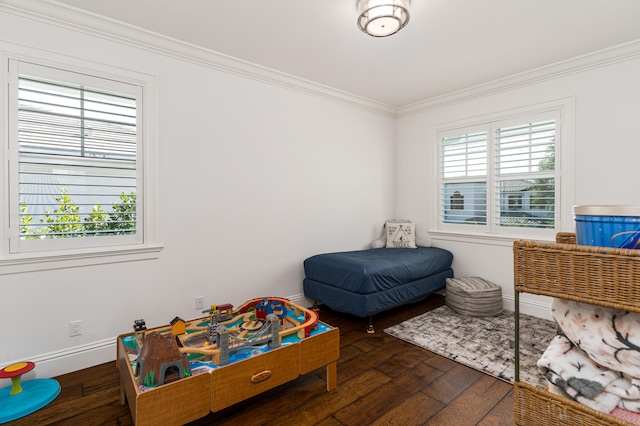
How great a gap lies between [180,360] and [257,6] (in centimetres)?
228

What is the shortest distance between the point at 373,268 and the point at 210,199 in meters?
1.64

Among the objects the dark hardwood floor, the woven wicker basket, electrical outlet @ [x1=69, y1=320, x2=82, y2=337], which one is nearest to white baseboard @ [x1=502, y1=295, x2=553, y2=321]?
the dark hardwood floor

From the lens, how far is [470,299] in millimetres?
3285

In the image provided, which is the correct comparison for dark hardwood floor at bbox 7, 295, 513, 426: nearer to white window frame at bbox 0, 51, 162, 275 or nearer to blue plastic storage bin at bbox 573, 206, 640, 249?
white window frame at bbox 0, 51, 162, 275

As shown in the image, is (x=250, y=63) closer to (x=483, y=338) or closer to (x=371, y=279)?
(x=371, y=279)

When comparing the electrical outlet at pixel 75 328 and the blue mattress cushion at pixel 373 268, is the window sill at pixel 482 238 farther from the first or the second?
the electrical outlet at pixel 75 328

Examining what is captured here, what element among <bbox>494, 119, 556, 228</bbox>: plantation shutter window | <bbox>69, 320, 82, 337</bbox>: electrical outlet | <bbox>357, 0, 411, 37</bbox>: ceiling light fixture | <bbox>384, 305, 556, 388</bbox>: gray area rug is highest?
<bbox>357, 0, 411, 37</bbox>: ceiling light fixture

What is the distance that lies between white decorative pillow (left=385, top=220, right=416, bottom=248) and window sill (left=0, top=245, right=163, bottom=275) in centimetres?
275

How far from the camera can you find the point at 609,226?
854 millimetres

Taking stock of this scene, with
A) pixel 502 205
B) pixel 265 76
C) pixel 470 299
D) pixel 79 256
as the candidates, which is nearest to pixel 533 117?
pixel 502 205

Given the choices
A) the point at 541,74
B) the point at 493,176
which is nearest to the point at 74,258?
the point at 493,176

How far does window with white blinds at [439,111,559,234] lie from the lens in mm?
3303

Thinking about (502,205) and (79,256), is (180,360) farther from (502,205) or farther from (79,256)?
(502,205)

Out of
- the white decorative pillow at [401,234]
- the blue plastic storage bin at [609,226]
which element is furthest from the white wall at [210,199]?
the blue plastic storage bin at [609,226]
